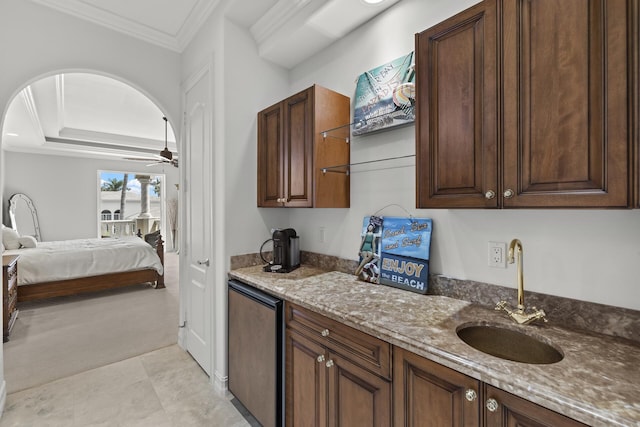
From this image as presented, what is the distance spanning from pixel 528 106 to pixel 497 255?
0.71 meters

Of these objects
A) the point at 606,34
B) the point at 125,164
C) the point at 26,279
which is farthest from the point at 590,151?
the point at 125,164

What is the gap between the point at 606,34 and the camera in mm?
896

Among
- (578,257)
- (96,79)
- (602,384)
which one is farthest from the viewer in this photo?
(96,79)

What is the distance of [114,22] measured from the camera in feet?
8.08

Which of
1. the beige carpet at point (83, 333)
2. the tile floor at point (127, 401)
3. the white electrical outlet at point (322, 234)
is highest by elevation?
the white electrical outlet at point (322, 234)

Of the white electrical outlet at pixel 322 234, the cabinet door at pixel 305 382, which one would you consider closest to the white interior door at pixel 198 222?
the white electrical outlet at pixel 322 234

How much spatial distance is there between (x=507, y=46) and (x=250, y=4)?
5.72ft

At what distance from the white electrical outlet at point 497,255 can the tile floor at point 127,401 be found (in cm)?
182

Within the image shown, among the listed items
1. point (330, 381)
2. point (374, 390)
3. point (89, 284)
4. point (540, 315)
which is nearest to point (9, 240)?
point (89, 284)

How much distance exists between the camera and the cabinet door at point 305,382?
1.45m

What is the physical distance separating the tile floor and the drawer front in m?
0.96

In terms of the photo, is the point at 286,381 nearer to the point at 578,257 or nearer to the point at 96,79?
the point at 578,257

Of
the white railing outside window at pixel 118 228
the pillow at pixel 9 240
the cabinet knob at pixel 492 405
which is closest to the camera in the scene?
the cabinet knob at pixel 492 405

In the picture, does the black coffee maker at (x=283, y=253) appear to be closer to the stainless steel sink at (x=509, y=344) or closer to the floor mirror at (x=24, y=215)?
the stainless steel sink at (x=509, y=344)
